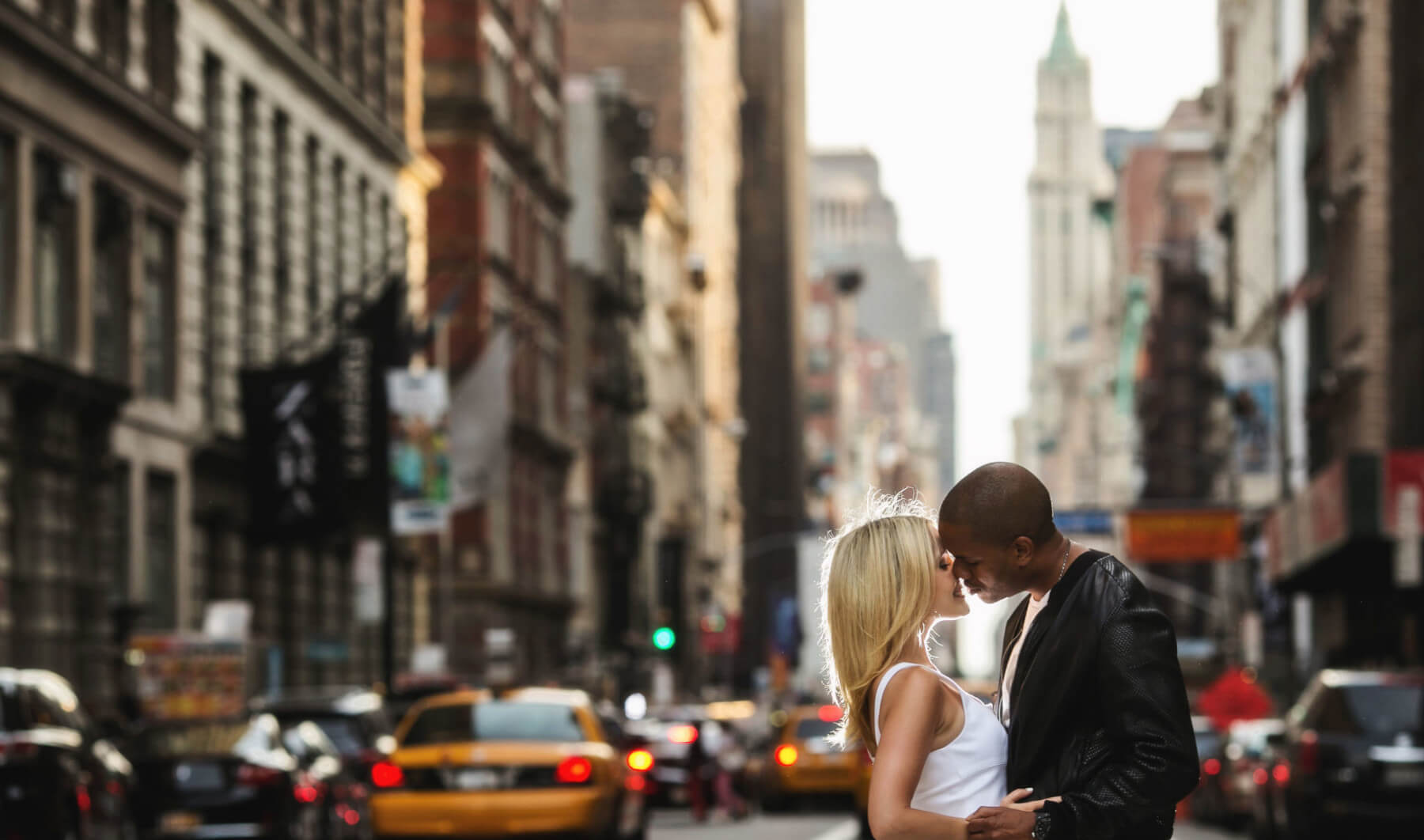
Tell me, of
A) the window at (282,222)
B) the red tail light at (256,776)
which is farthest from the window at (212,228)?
the red tail light at (256,776)

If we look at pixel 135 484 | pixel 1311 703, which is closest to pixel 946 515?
pixel 1311 703

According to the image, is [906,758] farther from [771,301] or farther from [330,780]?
[771,301]

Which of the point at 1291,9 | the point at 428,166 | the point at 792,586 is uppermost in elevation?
the point at 1291,9

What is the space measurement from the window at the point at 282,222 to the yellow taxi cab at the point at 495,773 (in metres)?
27.2

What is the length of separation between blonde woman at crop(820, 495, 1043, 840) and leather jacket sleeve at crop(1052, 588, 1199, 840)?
0.42 feet

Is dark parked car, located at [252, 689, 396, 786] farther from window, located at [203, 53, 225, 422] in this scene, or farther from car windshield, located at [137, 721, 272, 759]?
window, located at [203, 53, 225, 422]

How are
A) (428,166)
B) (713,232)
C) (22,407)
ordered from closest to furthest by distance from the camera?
(22,407) → (428,166) → (713,232)

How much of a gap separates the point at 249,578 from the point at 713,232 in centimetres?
8552

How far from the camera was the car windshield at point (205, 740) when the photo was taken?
895 inches

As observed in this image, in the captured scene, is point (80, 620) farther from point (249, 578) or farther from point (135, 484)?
point (249, 578)

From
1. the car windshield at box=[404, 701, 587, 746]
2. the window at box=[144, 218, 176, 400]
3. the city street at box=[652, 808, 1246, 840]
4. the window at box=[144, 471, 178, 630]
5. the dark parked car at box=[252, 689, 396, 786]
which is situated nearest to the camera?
the car windshield at box=[404, 701, 587, 746]

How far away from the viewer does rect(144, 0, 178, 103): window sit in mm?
40719

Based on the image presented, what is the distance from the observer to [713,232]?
129m

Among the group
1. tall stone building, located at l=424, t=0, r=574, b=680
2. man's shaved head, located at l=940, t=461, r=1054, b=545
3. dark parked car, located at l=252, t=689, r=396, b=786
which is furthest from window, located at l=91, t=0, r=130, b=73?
man's shaved head, located at l=940, t=461, r=1054, b=545
